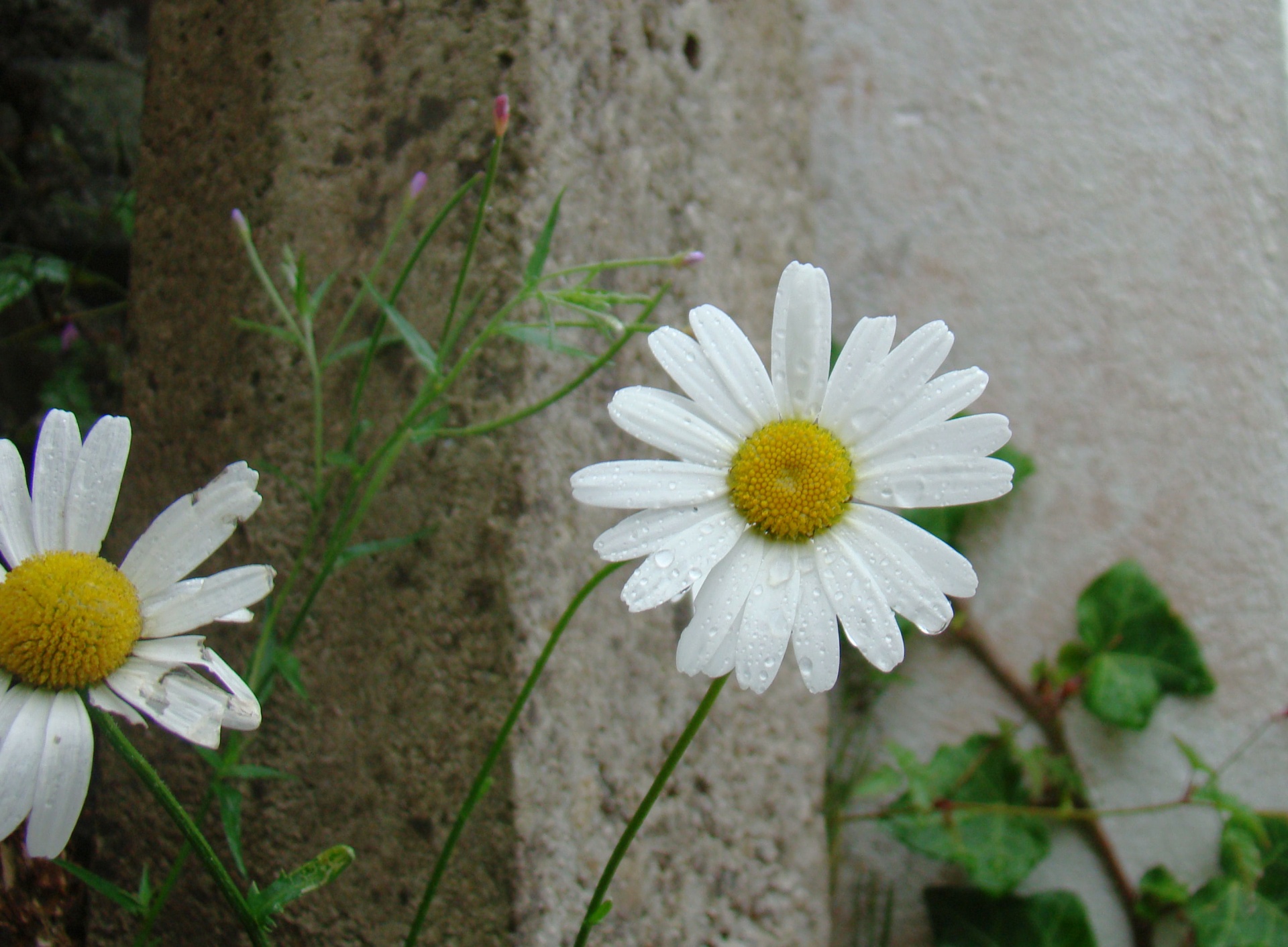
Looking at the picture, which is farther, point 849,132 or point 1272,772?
point 849,132

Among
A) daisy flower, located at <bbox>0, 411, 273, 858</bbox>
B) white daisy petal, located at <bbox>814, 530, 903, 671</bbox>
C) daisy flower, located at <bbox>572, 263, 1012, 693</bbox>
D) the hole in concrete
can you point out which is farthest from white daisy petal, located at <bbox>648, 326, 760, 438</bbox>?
the hole in concrete

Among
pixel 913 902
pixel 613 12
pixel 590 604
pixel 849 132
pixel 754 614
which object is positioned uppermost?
pixel 613 12

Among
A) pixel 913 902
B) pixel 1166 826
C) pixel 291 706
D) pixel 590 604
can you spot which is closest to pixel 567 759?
pixel 590 604

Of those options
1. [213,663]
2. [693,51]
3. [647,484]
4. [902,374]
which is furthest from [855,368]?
[693,51]

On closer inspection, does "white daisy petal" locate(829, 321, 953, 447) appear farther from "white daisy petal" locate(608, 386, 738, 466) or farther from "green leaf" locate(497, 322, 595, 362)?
"green leaf" locate(497, 322, 595, 362)

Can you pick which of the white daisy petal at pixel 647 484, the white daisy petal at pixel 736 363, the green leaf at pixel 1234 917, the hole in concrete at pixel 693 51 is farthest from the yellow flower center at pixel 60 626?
the green leaf at pixel 1234 917

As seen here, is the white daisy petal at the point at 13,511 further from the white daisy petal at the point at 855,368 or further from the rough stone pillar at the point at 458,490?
the white daisy petal at the point at 855,368

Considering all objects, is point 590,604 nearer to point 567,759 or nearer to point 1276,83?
point 567,759
